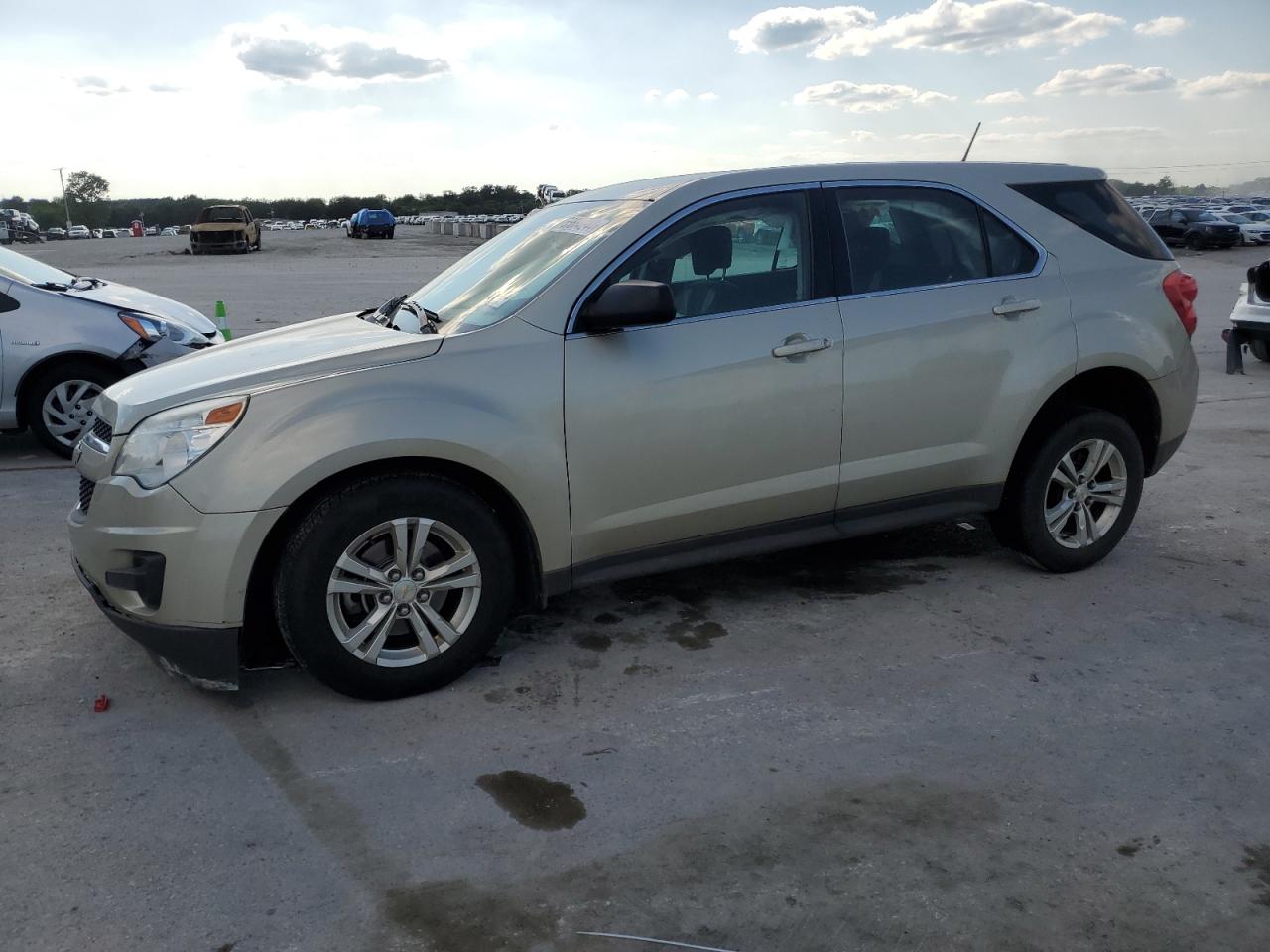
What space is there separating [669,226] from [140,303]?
5.53 metres

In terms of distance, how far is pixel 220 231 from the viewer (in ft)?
127

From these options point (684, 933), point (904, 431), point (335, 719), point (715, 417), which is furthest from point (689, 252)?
point (684, 933)

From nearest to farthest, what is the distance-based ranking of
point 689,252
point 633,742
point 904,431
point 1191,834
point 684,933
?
point 684,933 < point 1191,834 < point 633,742 < point 689,252 < point 904,431

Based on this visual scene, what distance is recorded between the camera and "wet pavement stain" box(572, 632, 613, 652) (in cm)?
445

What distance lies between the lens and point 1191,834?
3.08 m

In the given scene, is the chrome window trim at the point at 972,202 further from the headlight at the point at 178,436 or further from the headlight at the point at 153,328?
the headlight at the point at 153,328

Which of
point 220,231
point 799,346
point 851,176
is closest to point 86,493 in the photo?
point 799,346

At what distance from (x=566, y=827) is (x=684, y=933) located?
0.58 m

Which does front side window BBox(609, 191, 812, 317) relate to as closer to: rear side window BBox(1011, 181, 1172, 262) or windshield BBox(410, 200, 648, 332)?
windshield BBox(410, 200, 648, 332)

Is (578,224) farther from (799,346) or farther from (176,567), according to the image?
(176,567)

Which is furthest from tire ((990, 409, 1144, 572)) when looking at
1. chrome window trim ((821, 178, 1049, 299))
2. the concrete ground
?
chrome window trim ((821, 178, 1049, 299))

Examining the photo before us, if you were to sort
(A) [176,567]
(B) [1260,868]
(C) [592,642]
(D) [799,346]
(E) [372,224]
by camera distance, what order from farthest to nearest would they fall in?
1. (E) [372,224]
2. (C) [592,642]
3. (D) [799,346]
4. (A) [176,567]
5. (B) [1260,868]

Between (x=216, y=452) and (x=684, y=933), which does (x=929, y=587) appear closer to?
(x=684, y=933)

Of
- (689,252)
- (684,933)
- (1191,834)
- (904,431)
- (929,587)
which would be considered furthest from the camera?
(929,587)
